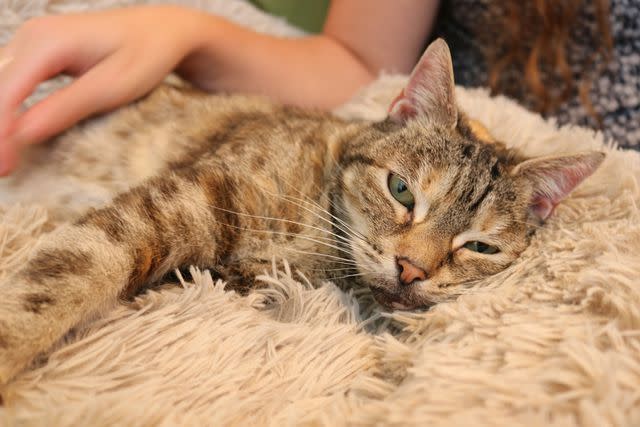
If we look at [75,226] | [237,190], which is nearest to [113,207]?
[75,226]

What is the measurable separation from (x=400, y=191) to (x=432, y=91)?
0.75 ft

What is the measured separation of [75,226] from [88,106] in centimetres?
44

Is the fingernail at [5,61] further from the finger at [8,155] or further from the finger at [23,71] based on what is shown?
the finger at [8,155]

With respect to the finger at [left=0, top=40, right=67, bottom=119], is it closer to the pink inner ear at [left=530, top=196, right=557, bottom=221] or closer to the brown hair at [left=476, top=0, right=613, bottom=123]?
the pink inner ear at [left=530, top=196, right=557, bottom=221]

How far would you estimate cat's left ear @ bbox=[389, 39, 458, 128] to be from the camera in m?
0.95

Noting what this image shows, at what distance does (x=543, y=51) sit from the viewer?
152cm

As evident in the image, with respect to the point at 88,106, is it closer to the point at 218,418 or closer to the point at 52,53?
the point at 52,53

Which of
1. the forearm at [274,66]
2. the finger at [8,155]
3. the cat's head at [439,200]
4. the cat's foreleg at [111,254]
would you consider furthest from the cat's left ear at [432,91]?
the finger at [8,155]

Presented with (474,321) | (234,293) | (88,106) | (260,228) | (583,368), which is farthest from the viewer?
(88,106)

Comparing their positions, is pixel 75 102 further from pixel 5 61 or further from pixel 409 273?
pixel 409 273

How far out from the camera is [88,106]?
1.14 m

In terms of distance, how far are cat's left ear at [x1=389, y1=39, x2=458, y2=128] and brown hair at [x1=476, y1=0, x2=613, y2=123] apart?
0.69 m

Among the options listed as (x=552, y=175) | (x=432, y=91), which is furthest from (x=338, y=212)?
(x=552, y=175)

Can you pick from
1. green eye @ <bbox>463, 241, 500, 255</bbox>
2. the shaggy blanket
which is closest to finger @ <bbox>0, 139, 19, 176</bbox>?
the shaggy blanket
